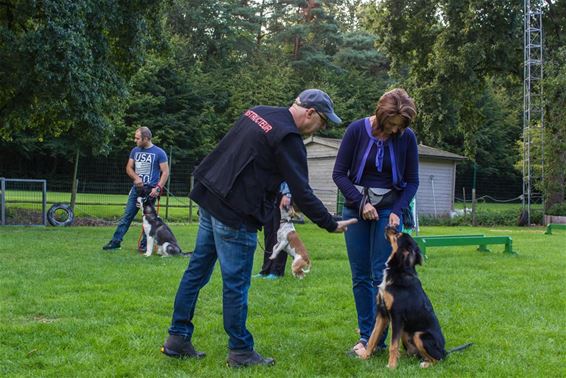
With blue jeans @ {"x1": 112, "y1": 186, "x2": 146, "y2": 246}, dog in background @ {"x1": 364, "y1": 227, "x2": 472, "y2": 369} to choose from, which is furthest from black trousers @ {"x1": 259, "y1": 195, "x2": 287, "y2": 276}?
dog in background @ {"x1": 364, "y1": 227, "x2": 472, "y2": 369}

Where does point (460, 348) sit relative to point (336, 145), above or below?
below

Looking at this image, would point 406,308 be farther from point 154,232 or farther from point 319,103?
point 154,232

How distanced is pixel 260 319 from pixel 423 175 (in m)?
22.0

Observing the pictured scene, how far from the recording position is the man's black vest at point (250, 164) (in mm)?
3877

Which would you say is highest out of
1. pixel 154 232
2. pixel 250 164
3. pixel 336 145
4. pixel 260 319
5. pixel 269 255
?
pixel 336 145

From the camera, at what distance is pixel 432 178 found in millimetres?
26656

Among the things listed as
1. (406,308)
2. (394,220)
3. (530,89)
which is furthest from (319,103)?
(530,89)

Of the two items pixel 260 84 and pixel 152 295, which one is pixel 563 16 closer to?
pixel 260 84

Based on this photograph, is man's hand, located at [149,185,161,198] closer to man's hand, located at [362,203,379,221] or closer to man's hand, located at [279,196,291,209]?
man's hand, located at [279,196,291,209]

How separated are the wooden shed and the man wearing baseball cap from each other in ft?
64.8

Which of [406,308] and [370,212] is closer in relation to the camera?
[406,308]

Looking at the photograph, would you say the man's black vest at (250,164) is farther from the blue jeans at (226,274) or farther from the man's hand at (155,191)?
the man's hand at (155,191)

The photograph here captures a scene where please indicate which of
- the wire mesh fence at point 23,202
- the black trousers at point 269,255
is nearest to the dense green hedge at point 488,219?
the wire mesh fence at point 23,202

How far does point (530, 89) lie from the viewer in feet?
82.0
